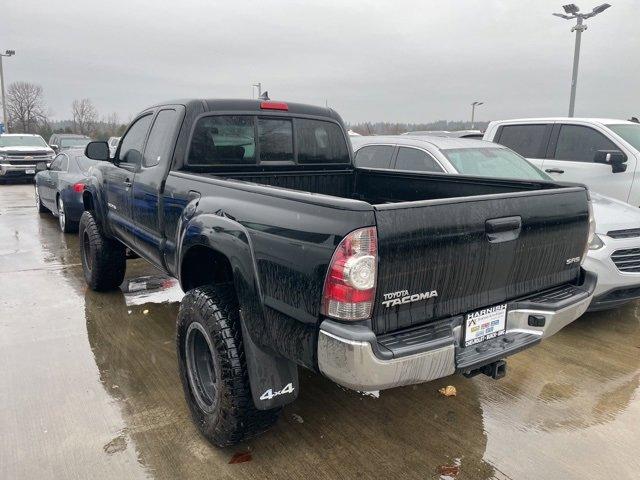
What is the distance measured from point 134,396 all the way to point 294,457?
129 cm

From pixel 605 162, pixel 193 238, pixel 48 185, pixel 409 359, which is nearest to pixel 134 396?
pixel 193 238

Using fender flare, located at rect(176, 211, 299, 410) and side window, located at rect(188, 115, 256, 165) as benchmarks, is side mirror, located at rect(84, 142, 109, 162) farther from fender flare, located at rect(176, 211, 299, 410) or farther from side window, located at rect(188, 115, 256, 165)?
fender flare, located at rect(176, 211, 299, 410)

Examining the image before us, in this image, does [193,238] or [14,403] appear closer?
[193,238]

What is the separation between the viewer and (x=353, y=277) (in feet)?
Result: 6.91

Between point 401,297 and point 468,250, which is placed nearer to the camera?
point 401,297

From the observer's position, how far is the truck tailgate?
2.20m

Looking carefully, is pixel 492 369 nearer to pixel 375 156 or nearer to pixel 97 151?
pixel 97 151

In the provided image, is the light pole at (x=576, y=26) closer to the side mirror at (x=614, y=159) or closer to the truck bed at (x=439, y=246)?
the side mirror at (x=614, y=159)

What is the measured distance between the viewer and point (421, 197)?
4.07 m

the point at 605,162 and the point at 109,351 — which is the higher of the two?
the point at 605,162

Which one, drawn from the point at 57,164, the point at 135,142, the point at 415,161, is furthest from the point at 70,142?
the point at 415,161

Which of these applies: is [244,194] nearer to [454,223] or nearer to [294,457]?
[454,223]

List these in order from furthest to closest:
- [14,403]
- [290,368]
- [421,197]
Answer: [421,197]
[14,403]
[290,368]

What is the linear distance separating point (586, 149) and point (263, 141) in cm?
548
